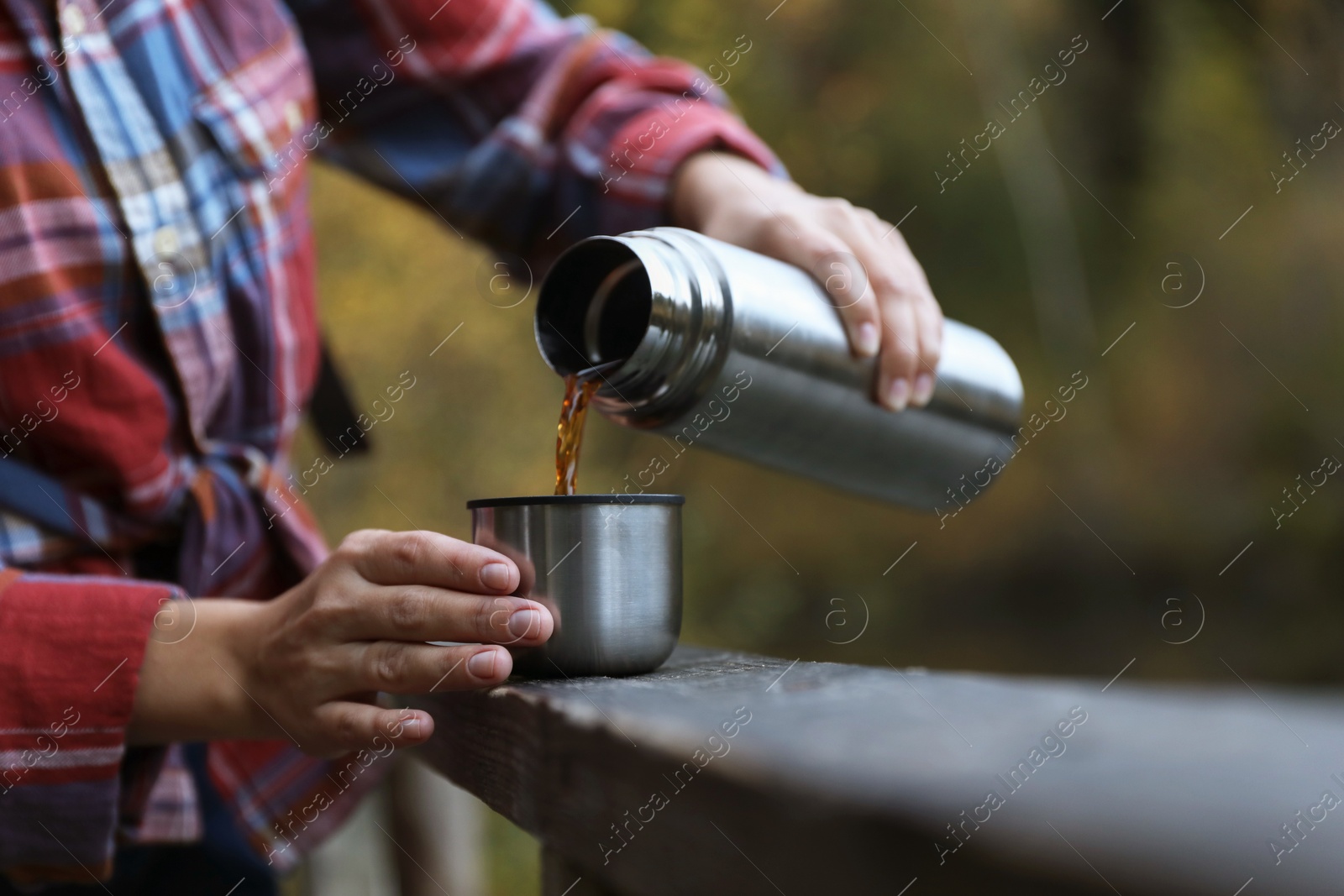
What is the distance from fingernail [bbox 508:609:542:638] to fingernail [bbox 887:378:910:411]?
397 millimetres

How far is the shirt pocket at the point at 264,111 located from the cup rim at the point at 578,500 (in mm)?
579

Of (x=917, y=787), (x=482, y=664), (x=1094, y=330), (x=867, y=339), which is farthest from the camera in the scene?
(x=1094, y=330)

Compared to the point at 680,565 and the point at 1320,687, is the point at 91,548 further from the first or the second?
the point at 1320,687

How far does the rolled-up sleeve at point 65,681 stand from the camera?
769mm

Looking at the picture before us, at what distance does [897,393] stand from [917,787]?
25.0 inches

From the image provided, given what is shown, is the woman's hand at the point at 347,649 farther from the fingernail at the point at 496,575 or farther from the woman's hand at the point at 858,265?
the woman's hand at the point at 858,265

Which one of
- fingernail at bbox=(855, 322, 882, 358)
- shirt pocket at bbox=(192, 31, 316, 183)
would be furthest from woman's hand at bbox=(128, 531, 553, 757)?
shirt pocket at bbox=(192, 31, 316, 183)

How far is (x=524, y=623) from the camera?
667 mm

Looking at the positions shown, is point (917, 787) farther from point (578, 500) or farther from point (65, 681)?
point (65, 681)

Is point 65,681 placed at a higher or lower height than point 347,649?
lower

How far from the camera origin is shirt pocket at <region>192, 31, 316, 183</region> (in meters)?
1.08

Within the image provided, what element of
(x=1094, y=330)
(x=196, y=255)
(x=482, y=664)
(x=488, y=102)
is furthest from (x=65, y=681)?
(x=1094, y=330)

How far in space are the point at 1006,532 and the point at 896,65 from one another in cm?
312

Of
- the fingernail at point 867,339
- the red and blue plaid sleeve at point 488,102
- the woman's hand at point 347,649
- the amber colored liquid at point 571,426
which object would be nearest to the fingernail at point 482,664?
the woman's hand at point 347,649
